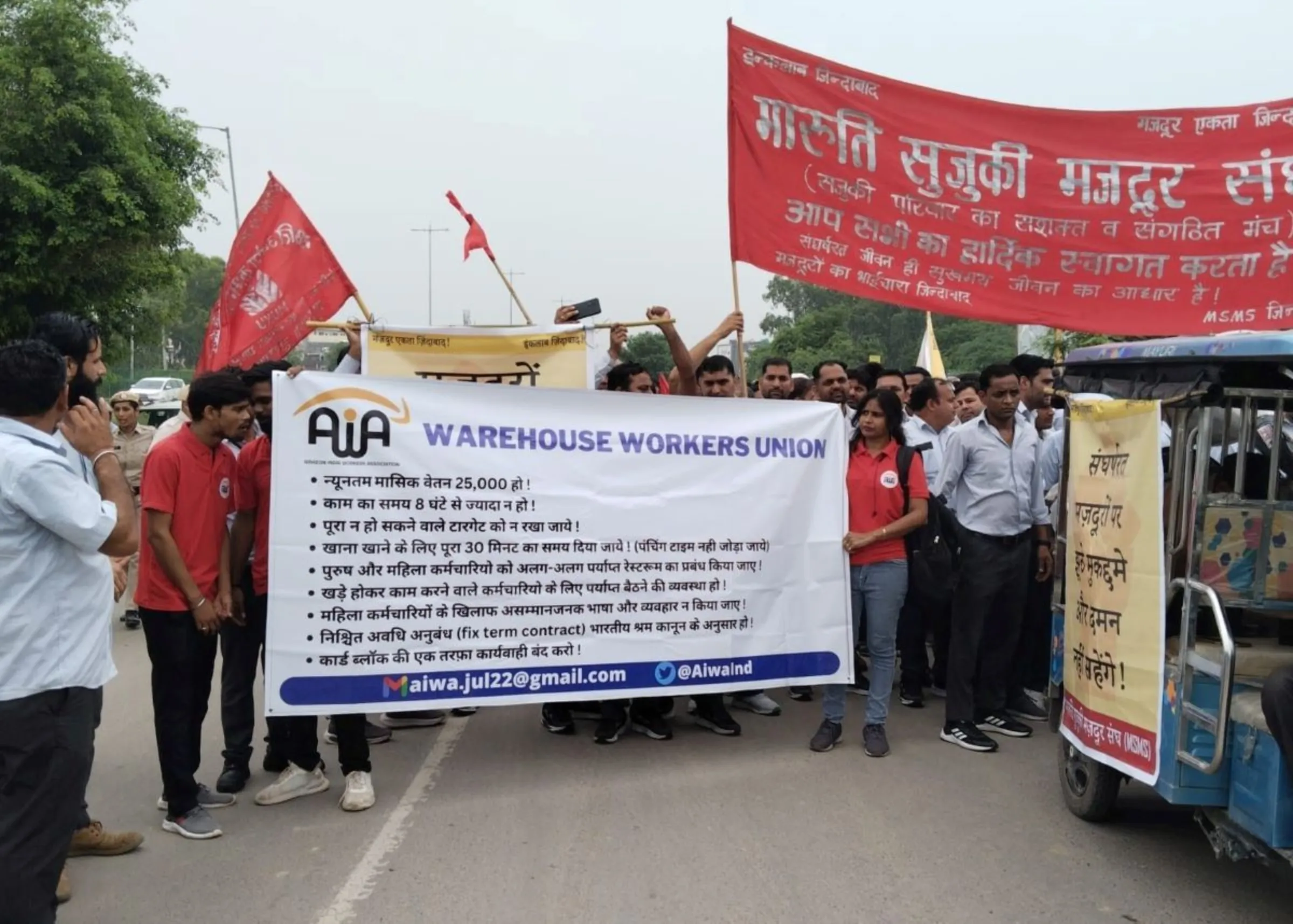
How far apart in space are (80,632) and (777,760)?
334 centimetres

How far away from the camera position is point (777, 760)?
516cm

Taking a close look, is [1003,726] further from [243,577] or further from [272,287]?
[272,287]

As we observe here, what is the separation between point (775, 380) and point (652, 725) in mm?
2351

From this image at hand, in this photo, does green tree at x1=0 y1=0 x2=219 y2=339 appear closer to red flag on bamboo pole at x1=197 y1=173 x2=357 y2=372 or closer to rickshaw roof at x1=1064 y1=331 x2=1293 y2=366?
red flag on bamboo pole at x1=197 y1=173 x2=357 y2=372

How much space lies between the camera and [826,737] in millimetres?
5305

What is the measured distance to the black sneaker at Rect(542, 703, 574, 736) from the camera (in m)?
5.66

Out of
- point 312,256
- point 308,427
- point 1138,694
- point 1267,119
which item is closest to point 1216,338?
point 1138,694

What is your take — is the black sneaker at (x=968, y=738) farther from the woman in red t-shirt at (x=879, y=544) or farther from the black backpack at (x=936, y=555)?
the black backpack at (x=936, y=555)

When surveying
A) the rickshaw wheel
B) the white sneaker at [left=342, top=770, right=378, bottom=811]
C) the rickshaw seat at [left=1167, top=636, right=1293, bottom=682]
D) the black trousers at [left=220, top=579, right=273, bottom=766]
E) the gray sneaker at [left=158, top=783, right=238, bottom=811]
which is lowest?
the gray sneaker at [left=158, top=783, right=238, bottom=811]

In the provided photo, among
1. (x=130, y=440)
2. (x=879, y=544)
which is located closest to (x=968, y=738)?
(x=879, y=544)

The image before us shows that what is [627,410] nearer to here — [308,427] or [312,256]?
[308,427]

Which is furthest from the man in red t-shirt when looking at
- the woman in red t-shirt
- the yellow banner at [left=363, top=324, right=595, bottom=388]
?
the woman in red t-shirt

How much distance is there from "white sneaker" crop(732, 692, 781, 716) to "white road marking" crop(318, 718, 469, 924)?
1.73 meters

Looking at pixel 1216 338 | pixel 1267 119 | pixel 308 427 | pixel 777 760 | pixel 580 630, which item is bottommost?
pixel 777 760
